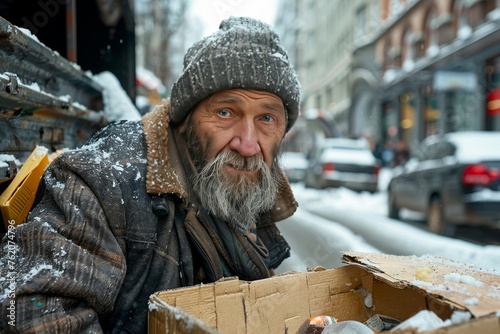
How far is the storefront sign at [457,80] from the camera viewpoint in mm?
16047

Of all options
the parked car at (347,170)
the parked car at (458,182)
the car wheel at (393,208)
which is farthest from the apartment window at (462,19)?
the parked car at (458,182)

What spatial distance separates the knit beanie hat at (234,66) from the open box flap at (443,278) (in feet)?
2.74

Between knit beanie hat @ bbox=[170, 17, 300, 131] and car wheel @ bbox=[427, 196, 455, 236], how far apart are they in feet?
19.8

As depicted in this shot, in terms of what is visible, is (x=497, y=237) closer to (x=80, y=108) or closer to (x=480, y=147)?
(x=480, y=147)

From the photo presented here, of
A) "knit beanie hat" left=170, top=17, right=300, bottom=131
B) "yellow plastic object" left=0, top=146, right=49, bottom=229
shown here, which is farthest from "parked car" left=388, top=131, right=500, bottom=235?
"yellow plastic object" left=0, top=146, right=49, bottom=229

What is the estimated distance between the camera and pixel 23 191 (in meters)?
1.68

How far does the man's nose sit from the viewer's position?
6.29ft

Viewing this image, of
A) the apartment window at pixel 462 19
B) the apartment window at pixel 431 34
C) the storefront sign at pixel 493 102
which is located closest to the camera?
the storefront sign at pixel 493 102

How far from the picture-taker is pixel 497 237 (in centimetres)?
711

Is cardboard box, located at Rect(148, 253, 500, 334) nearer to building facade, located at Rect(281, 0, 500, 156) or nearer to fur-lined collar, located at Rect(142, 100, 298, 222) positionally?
fur-lined collar, located at Rect(142, 100, 298, 222)

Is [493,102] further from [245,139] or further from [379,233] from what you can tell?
[245,139]

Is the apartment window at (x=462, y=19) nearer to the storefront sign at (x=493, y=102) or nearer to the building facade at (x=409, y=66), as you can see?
the building facade at (x=409, y=66)

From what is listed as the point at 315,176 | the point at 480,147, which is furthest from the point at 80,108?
the point at 315,176

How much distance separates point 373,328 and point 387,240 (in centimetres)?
571
